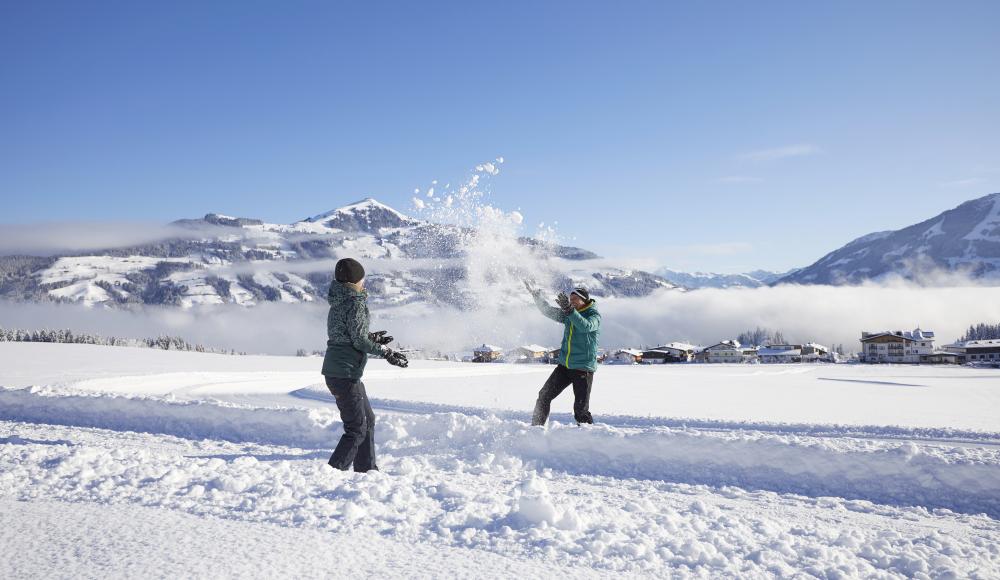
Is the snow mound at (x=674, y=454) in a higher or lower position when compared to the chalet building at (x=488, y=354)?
higher

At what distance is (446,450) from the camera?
8.20 meters

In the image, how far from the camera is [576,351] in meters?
8.99

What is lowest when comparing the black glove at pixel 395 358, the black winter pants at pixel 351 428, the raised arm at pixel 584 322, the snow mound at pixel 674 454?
the snow mound at pixel 674 454

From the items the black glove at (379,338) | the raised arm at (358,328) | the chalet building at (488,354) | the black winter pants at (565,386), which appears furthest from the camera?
the chalet building at (488,354)

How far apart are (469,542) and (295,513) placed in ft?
4.73

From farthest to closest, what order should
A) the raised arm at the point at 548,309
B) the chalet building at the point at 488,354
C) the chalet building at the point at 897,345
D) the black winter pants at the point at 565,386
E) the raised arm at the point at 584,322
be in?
the chalet building at the point at 488,354 → the chalet building at the point at 897,345 → the raised arm at the point at 548,309 → the black winter pants at the point at 565,386 → the raised arm at the point at 584,322

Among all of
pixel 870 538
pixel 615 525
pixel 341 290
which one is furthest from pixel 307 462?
pixel 870 538

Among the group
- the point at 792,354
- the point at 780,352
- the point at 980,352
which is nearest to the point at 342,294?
the point at 792,354

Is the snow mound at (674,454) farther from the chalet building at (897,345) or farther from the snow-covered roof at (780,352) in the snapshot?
the snow-covered roof at (780,352)

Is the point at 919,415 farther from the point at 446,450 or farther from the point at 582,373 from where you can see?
the point at 446,450

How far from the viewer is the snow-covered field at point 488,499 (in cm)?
396

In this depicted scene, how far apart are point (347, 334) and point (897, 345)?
352 feet

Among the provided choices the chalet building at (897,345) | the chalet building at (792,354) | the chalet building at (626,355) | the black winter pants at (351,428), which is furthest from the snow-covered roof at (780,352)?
the black winter pants at (351,428)

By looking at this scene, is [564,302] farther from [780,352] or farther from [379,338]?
[780,352]
